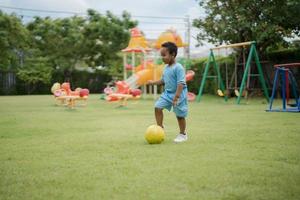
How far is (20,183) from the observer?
12.3 feet

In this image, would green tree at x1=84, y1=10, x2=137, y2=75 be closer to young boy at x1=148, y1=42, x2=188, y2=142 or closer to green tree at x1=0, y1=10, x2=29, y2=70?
green tree at x1=0, y1=10, x2=29, y2=70

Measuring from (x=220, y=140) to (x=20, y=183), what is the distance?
328 cm

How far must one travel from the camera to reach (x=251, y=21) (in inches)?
733

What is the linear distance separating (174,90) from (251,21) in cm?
1321

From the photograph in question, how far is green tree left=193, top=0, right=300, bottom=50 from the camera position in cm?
1786

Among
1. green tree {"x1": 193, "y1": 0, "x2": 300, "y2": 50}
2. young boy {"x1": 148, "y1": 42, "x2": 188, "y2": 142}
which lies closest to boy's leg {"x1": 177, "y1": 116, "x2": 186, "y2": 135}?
young boy {"x1": 148, "y1": 42, "x2": 188, "y2": 142}

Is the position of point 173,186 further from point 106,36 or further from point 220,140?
point 106,36

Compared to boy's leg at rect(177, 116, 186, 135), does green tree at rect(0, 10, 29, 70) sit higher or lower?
higher

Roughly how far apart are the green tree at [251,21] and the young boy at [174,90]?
12.1 meters

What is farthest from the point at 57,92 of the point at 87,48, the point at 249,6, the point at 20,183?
the point at 87,48

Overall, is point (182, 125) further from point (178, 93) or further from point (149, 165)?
point (149, 165)

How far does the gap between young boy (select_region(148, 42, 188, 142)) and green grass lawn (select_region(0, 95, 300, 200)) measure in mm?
332

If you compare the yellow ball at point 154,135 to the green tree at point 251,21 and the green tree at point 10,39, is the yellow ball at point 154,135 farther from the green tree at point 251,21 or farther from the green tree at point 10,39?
the green tree at point 10,39

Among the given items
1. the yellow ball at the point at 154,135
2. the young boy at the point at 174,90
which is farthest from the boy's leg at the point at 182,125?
the yellow ball at the point at 154,135
